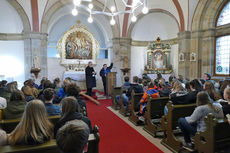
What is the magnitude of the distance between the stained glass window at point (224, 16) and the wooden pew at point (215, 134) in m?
8.73

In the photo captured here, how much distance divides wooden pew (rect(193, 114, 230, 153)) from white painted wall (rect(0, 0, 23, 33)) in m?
11.7

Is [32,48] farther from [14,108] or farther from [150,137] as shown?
[150,137]

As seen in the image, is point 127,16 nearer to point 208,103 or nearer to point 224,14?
point 224,14

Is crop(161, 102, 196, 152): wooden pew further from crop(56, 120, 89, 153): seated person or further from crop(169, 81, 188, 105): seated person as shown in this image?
crop(56, 120, 89, 153): seated person

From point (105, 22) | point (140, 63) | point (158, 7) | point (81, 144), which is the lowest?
point (81, 144)

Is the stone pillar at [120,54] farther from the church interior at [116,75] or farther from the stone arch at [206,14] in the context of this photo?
the stone arch at [206,14]

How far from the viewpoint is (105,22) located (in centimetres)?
1222

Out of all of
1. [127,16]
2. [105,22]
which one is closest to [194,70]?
[127,16]

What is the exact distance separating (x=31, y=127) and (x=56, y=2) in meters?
10.3

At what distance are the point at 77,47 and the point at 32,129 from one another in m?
11.1

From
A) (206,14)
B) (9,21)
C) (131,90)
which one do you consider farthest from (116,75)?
(9,21)

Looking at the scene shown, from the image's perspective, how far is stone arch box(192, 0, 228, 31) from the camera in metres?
9.43

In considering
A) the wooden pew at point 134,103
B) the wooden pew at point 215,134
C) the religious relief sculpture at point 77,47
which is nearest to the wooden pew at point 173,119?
the wooden pew at point 215,134

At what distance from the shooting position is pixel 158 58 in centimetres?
1284
